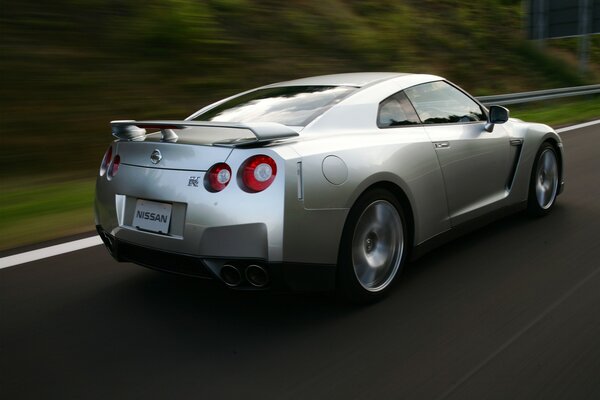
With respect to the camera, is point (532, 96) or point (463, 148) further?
point (532, 96)

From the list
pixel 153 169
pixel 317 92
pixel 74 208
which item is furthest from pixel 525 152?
pixel 74 208

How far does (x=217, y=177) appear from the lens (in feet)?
10.6

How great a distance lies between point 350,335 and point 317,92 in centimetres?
156

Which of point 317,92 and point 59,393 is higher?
point 317,92

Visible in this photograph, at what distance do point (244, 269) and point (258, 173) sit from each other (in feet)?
1.54

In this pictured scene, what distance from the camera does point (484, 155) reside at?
14.9ft

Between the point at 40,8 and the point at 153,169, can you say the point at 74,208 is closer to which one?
the point at 153,169

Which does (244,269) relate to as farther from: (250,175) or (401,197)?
(401,197)

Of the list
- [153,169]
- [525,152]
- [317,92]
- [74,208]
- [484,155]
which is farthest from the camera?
[74,208]

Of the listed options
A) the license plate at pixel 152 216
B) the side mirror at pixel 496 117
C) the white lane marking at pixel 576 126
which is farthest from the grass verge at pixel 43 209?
the white lane marking at pixel 576 126

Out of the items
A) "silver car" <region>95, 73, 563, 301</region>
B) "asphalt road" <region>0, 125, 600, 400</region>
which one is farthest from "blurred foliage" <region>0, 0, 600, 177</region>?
"silver car" <region>95, 73, 563, 301</region>

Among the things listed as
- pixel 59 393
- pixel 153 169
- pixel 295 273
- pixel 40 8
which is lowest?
pixel 59 393

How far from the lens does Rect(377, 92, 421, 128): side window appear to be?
3.92 metres

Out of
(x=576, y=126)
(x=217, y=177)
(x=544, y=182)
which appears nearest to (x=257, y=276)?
(x=217, y=177)
